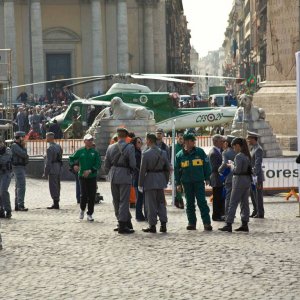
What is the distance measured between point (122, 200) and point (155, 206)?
1.66 ft

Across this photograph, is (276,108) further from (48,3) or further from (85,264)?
(48,3)

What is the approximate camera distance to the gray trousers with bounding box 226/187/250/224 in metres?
18.2

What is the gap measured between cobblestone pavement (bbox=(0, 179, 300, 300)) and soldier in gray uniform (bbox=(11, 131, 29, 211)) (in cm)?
253

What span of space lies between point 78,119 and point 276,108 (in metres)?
16.9

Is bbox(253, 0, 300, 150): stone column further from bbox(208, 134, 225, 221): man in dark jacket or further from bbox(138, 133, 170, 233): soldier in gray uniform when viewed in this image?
bbox(138, 133, 170, 233): soldier in gray uniform

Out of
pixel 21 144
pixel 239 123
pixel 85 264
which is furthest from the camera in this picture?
pixel 239 123

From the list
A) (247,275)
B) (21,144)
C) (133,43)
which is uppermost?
(133,43)

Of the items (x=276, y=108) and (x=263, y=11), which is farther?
(x=263, y=11)

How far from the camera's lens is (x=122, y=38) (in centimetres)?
8231

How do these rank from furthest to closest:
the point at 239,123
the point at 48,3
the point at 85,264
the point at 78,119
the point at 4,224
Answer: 1. the point at 48,3
2. the point at 78,119
3. the point at 239,123
4. the point at 4,224
5. the point at 85,264

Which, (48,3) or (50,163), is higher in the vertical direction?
(48,3)

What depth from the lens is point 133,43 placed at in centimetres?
8719

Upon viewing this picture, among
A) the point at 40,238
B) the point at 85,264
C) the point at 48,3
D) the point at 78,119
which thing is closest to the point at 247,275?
the point at 85,264

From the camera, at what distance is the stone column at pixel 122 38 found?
82.1 metres
